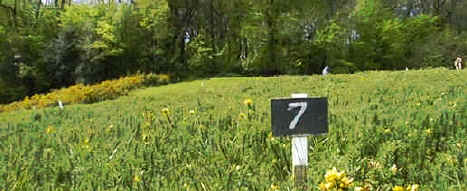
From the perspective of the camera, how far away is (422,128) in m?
3.33

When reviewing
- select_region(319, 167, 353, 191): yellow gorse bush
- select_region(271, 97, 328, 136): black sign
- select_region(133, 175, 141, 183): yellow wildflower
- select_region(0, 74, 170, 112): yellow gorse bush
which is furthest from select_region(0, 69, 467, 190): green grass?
select_region(0, 74, 170, 112): yellow gorse bush

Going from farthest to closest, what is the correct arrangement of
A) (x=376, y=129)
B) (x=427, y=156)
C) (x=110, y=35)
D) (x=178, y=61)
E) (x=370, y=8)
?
(x=370, y=8) → (x=178, y=61) → (x=110, y=35) → (x=376, y=129) → (x=427, y=156)

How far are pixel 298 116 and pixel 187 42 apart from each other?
84.6ft

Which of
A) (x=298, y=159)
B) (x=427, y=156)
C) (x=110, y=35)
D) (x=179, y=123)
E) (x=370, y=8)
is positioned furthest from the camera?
(x=370, y=8)

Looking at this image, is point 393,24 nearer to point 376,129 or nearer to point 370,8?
point 370,8

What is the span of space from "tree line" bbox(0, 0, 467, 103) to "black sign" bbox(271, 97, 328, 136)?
22176mm

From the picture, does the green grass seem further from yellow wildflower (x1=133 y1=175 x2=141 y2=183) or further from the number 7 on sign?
the number 7 on sign

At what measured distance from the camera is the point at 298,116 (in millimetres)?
2164

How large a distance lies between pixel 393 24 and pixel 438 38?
3.37 m

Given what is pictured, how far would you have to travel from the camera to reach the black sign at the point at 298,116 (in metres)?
2.14

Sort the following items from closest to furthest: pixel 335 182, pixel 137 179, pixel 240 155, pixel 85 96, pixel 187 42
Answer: pixel 335 182, pixel 137 179, pixel 240 155, pixel 85 96, pixel 187 42

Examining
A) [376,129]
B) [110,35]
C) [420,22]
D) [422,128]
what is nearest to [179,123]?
[376,129]

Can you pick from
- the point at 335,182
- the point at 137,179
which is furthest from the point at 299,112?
the point at 137,179

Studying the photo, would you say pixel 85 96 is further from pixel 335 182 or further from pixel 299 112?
pixel 335 182
